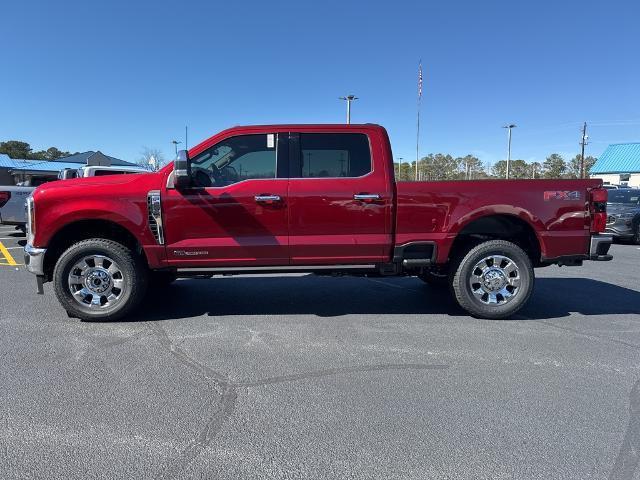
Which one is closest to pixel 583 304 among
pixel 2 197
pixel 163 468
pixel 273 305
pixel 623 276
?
pixel 623 276

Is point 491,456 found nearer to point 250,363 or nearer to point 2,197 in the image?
point 250,363

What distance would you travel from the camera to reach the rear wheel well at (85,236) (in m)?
4.96

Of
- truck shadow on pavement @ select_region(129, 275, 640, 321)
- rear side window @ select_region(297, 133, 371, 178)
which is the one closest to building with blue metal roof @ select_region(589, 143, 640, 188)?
truck shadow on pavement @ select_region(129, 275, 640, 321)

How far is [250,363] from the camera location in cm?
386

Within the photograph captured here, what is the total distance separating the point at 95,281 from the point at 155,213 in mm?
1037

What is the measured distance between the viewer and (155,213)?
188 inches

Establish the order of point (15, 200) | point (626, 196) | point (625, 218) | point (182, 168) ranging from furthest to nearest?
point (626, 196) < point (625, 218) < point (15, 200) < point (182, 168)

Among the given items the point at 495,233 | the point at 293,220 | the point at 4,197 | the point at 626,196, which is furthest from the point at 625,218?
the point at 4,197

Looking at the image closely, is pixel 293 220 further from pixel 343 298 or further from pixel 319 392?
pixel 319 392

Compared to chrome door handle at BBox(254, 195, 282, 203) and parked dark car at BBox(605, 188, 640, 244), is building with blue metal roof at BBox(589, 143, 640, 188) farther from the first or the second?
chrome door handle at BBox(254, 195, 282, 203)

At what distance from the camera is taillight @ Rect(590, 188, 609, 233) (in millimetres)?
5039

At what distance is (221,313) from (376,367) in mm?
2291

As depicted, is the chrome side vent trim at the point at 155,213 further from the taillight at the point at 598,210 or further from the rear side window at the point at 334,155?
the taillight at the point at 598,210

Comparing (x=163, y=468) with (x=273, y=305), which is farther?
(x=273, y=305)
